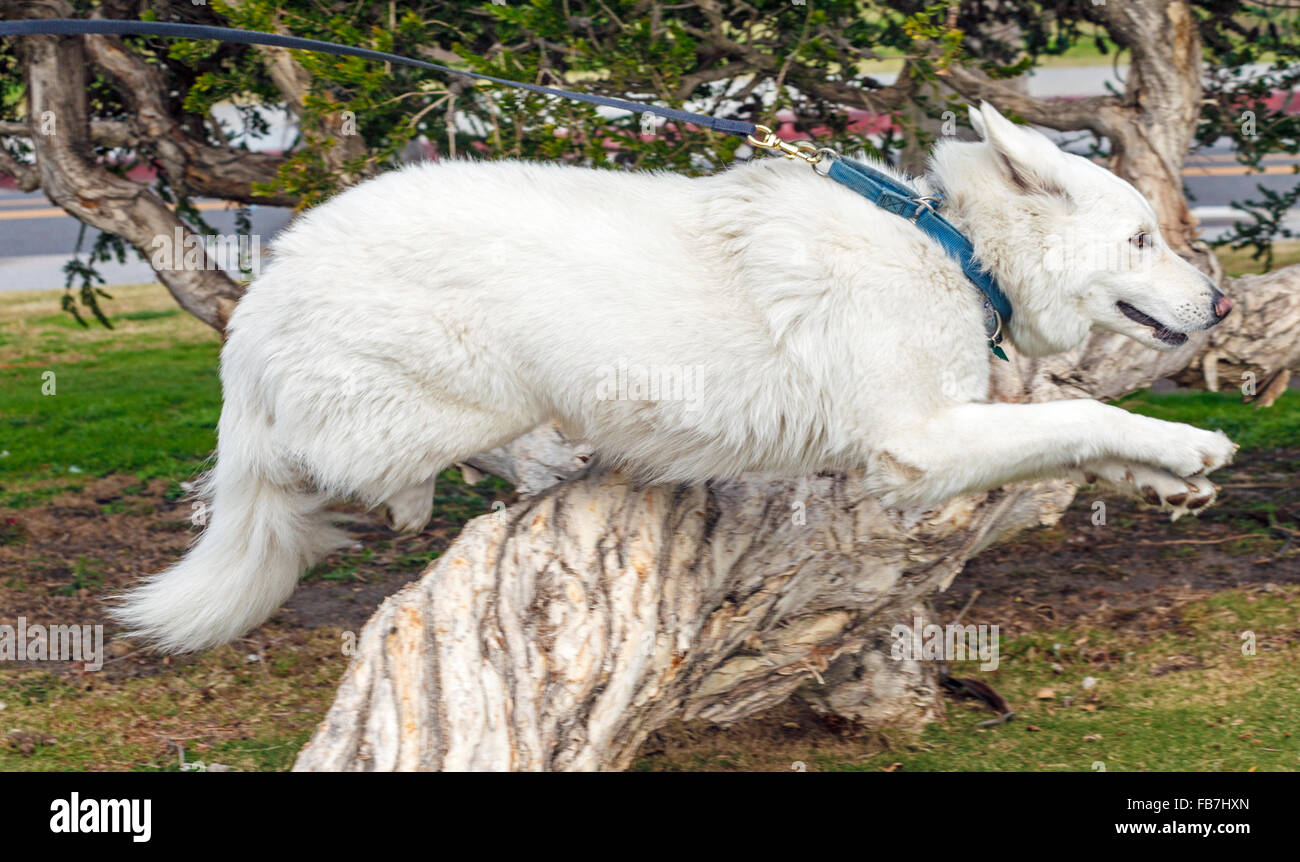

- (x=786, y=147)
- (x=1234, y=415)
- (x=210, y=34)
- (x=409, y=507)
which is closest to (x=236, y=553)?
(x=409, y=507)

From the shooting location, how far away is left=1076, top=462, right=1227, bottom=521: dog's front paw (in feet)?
11.8

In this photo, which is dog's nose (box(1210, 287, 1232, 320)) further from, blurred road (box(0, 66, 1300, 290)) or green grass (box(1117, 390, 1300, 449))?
blurred road (box(0, 66, 1300, 290))

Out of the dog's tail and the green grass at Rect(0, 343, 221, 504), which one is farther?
the green grass at Rect(0, 343, 221, 504)

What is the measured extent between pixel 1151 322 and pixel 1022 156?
0.66 meters

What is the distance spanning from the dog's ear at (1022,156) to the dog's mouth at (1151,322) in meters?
0.40

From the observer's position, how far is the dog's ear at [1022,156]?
3750mm

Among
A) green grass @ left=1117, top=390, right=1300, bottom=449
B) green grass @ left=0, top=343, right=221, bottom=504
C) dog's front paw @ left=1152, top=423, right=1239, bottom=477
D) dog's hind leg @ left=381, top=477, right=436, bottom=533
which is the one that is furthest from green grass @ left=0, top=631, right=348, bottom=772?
green grass @ left=1117, top=390, right=1300, bottom=449

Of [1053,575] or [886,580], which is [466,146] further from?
[1053,575]

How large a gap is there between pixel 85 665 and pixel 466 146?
9.76 ft

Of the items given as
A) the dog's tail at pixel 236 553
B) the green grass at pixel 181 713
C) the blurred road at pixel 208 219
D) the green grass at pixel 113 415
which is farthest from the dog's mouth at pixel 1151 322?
the blurred road at pixel 208 219

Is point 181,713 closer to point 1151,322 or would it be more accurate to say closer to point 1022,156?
point 1022,156

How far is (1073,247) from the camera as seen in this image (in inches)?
149

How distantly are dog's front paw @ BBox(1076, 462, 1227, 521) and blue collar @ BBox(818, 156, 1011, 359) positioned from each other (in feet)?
1.78

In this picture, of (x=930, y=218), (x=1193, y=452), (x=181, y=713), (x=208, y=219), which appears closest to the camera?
(x=1193, y=452)
